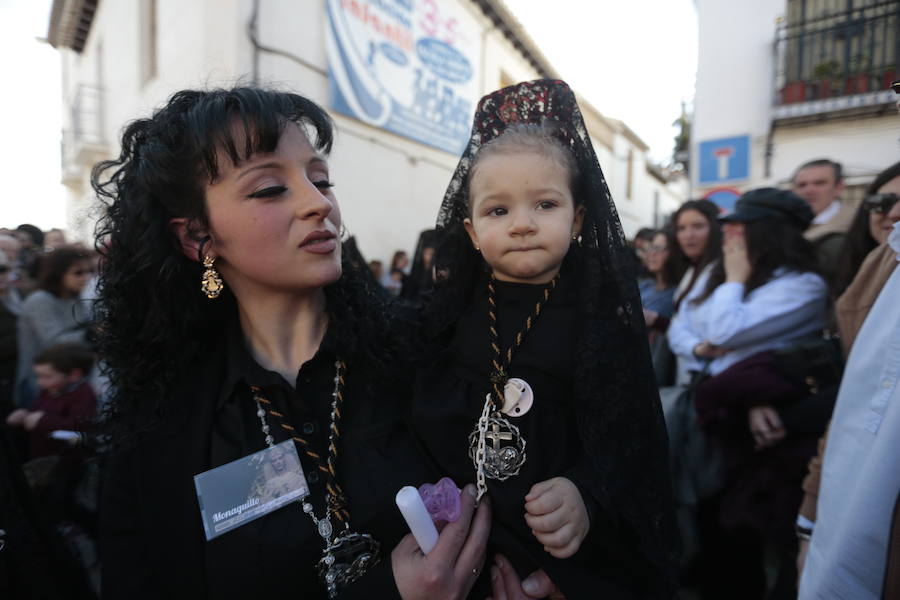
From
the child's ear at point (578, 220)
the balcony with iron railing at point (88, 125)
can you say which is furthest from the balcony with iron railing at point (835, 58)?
the balcony with iron railing at point (88, 125)

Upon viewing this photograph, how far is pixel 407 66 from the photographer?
9.59 metres

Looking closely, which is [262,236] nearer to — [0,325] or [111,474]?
[111,474]

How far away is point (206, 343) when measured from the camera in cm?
164

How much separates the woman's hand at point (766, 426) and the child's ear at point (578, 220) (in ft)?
4.55

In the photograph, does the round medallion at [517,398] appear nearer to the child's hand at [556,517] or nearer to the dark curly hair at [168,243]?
the child's hand at [556,517]

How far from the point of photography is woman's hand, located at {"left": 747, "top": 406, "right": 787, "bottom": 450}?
2.21 meters

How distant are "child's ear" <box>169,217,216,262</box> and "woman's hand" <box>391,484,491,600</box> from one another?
0.97 m

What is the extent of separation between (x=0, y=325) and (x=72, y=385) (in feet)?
2.09

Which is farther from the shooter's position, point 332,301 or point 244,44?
point 244,44

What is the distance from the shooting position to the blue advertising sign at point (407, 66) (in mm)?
8445

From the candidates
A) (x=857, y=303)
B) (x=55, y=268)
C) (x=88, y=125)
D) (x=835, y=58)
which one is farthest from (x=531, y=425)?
(x=88, y=125)

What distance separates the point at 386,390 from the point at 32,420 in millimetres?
2352

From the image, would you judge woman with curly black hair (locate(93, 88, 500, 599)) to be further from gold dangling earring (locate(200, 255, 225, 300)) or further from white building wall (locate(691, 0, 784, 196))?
white building wall (locate(691, 0, 784, 196))

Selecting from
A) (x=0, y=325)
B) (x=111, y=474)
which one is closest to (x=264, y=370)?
(x=111, y=474)
